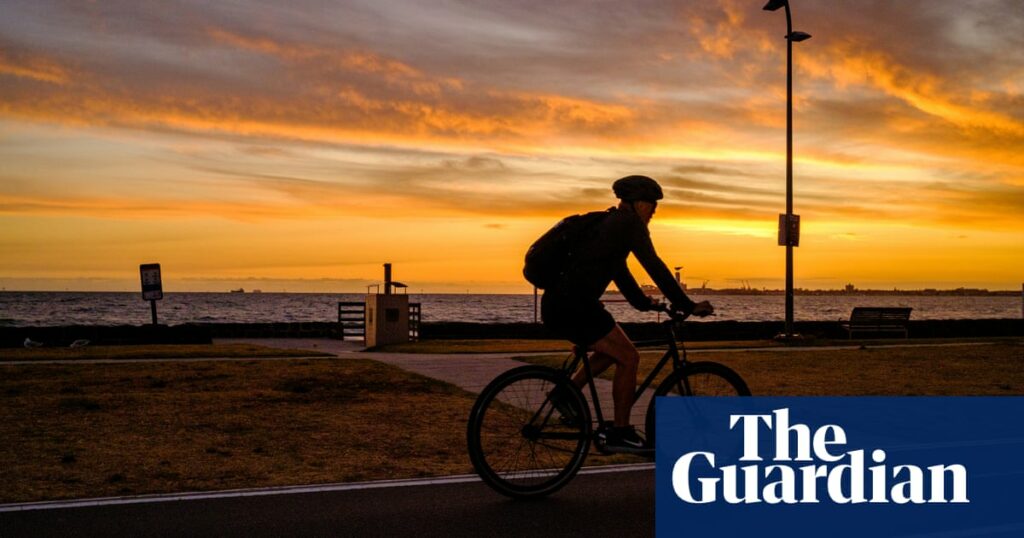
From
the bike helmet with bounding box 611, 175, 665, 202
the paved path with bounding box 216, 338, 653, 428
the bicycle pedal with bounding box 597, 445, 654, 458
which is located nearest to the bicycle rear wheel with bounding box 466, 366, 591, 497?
the bicycle pedal with bounding box 597, 445, 654, 458

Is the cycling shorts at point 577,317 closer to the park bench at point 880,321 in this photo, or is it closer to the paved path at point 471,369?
the paved path at point 471,369

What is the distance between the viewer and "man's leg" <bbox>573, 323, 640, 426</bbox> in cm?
617

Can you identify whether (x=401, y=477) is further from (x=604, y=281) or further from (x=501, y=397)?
(x=604, y=281)

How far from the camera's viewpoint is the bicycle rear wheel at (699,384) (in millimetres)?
6312

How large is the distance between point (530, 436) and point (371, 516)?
1.11 metres

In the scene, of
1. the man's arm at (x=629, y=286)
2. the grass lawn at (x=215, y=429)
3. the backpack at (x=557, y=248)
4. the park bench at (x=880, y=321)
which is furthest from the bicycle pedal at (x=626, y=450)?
the park bench at (x=880, y=321)

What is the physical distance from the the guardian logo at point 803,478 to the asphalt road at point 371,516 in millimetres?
374

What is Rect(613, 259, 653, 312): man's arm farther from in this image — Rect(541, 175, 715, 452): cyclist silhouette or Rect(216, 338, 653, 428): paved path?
Rect(216, 338, 653, 428): paved path

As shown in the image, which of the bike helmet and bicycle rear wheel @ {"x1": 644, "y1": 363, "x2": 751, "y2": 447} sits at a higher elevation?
the bike helmet

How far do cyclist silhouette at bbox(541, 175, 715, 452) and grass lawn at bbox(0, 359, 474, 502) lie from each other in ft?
5.59

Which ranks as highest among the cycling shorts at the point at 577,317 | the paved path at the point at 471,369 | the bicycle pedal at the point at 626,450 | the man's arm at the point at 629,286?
the man's arm at the point at 629,286

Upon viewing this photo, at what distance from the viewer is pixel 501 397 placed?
19.8ft

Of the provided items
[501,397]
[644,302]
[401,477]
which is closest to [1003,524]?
[644,302]

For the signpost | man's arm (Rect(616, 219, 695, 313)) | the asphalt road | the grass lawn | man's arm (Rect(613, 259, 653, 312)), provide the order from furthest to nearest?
the signpost → the grass lawn → man's arm (Rect(613, 259, 653, 312)) → man's arm (Rect(616, 219, 695, 313)) → the asphalt road
